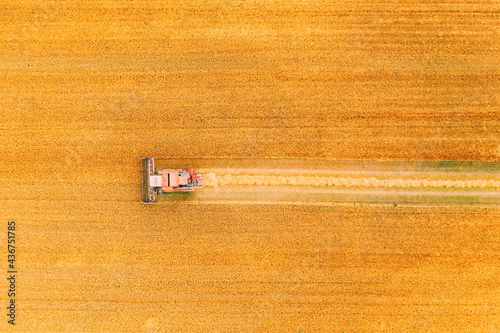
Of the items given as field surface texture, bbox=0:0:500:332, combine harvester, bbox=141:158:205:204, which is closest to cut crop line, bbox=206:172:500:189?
field surface texture, bbox=0:0:500:332

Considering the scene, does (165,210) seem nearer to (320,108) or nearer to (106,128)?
(106,128)

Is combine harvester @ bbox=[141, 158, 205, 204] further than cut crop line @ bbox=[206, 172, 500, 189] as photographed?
No

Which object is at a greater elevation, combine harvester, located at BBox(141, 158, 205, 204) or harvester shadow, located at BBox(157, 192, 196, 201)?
combine harvester, located at BBox(141, 158, 205, 204)

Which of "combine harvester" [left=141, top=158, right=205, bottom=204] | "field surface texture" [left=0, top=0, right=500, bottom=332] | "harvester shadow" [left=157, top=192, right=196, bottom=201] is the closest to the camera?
"combine harvester" [left=141, top=158, right=205, bottom=204]

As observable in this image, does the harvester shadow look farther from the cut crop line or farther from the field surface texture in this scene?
the cut crop line

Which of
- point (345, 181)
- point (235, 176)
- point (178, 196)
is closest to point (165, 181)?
point (178, 196)

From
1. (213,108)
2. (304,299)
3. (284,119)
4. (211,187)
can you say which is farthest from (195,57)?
(304,299)

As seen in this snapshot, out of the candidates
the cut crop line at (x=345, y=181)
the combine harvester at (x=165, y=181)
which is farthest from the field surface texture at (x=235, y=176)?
the combine harvester at (x=165, y=181)
